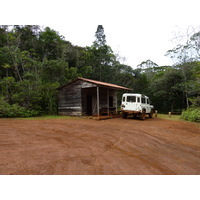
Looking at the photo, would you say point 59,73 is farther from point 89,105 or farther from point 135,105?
point 135,105

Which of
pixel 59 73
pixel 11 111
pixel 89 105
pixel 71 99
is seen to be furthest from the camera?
pixel 59 73

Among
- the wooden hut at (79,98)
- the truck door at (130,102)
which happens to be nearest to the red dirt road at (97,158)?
the truck door at (130,102)

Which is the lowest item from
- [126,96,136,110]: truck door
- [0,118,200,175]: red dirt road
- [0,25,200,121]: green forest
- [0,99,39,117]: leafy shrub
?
[0,118,200,175]: red dirt road

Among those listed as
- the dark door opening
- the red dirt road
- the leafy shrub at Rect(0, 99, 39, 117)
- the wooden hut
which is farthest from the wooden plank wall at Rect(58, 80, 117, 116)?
the red dirt road

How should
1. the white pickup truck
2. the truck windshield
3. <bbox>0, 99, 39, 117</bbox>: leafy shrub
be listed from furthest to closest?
the truck windshield
the white pickup truck
<bbox>0, 99, 39, 117</bbox>: leafy shrub

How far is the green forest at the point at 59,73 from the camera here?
13.1 meters

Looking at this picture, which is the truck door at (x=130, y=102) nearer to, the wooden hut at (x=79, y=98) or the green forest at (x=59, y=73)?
the wooden hut at (x=79, y=98)

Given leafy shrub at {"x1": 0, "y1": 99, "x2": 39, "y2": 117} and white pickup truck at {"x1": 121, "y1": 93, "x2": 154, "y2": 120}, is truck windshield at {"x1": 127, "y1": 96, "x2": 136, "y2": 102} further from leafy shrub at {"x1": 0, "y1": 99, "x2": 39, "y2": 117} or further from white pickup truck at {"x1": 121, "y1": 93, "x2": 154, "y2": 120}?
leafy shrub at {"x1": 0, "y1": 99, "x2": 39, "y2": 117}

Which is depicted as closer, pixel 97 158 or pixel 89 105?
pixel 97 158

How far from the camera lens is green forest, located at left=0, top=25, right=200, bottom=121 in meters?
13.1

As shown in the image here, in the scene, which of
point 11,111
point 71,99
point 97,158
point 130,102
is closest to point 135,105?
point 130,102

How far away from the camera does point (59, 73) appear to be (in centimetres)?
1727

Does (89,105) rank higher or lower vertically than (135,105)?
lower

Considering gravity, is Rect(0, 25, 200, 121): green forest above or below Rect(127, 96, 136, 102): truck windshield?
above
